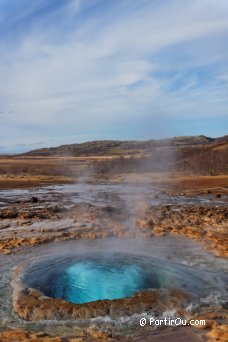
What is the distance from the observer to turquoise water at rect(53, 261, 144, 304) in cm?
732

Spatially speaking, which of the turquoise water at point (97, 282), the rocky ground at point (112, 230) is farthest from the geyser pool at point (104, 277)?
the rocky ground at point (112, 230)

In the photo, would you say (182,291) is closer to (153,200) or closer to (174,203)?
(174,203)

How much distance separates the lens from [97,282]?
7.78 m

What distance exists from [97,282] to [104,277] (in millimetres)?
236

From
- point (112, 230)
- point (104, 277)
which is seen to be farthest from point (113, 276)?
point (112, 230)

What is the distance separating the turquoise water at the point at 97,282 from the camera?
732 centimetres

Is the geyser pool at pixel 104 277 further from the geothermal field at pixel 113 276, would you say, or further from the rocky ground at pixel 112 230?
the rocky ground at pixel 112 230

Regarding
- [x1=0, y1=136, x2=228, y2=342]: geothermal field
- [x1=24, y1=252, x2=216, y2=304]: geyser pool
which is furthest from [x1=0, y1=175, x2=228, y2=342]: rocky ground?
[x1=24, y1=252, x2=216, y2=304]: geyser pool

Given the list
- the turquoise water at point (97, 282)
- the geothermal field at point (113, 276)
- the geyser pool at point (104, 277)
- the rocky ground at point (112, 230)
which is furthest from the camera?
the geyser pool at point (104, 277)

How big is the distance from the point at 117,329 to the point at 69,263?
3.17m

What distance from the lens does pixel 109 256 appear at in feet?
31.3

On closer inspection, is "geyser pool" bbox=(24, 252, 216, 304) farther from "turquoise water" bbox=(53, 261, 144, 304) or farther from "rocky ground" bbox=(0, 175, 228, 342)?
"rocky ground" bbox=(0, 175, 228, 342)

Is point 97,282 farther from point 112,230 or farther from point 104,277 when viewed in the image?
point 112,230

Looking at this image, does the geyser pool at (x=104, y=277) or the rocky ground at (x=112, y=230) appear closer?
the rocky ground at (x=112, y=230)
